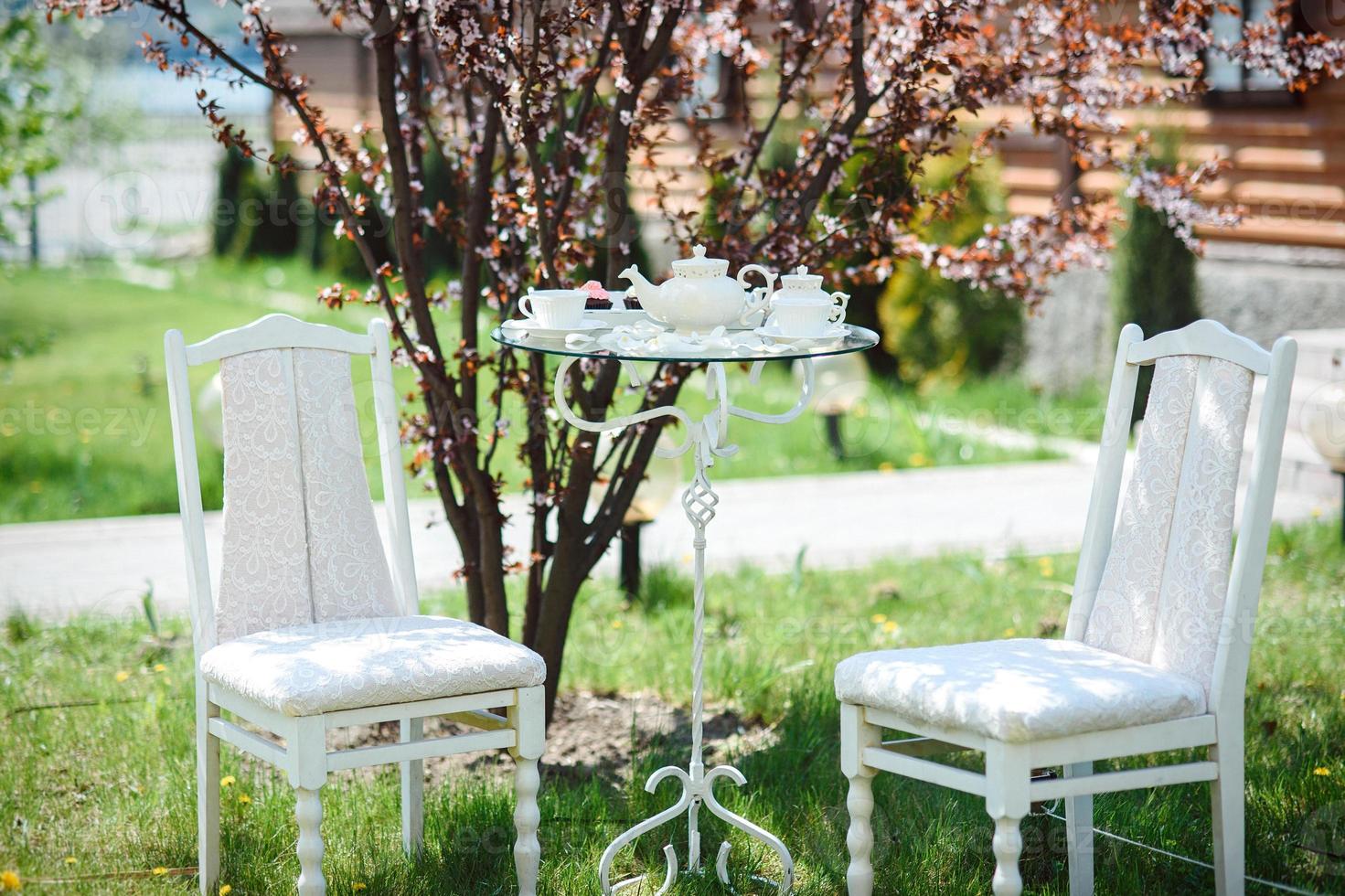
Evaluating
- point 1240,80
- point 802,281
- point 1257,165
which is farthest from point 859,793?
point 1240,80

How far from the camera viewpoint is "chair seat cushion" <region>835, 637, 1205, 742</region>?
8.07 feet

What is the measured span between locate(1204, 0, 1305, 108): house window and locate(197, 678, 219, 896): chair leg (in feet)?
21.2

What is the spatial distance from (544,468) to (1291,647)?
2471 mm

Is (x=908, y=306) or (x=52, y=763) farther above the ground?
(x=908, y=306)

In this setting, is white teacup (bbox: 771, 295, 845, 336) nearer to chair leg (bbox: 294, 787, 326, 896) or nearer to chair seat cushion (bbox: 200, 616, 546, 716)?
chair seat cushion (bbox: 200, 616, 546, 716)

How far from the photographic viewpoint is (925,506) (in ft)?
21.1

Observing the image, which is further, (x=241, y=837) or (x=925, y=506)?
(x=925, y=506)

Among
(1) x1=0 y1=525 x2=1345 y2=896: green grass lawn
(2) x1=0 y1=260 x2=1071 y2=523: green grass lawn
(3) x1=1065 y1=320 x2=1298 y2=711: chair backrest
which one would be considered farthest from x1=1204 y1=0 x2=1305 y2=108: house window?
(3) x1=1065 y1=320 x2=1298 y2=711: chair backrest

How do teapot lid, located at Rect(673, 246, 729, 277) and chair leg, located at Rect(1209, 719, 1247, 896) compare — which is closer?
chair leg, located at Rect(1209, 719, 1247, 896)

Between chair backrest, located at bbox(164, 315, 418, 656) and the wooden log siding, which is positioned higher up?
the wooden log siding

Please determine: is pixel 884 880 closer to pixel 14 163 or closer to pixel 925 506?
pixel 925 506

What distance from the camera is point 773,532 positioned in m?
6.00

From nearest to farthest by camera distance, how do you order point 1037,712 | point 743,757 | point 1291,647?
1. point 1037,712
2. point 743,757
3. point 1291,647

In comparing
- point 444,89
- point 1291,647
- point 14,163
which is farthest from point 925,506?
point 14,163
